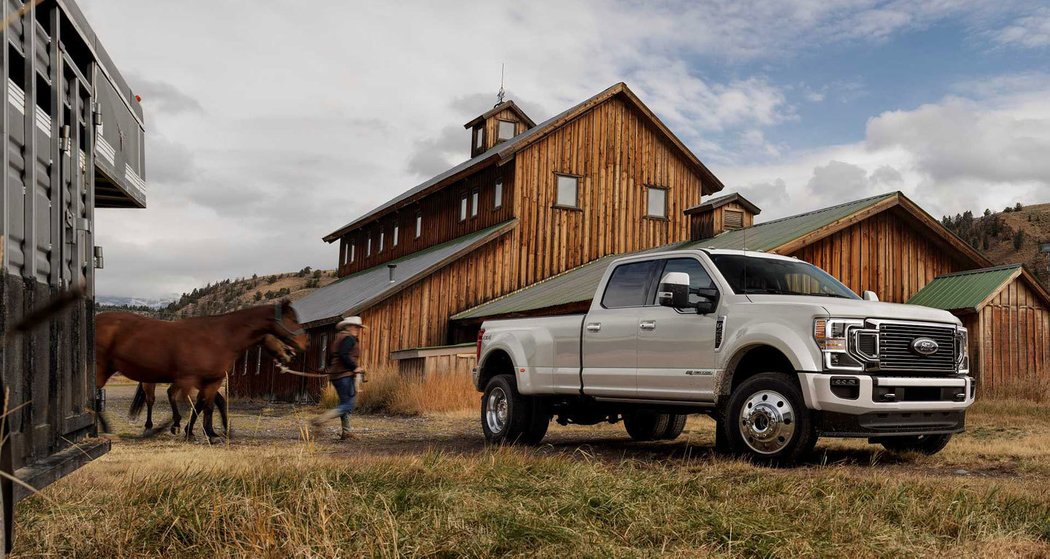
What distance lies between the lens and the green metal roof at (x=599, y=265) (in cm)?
2364

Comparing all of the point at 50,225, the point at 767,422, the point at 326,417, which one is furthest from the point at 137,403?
Answer: the point at 50,225

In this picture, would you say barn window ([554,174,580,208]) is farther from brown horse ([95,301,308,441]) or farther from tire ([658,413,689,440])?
brown horse ([95,301,308,441])

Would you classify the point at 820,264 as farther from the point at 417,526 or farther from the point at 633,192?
the point at 417,526

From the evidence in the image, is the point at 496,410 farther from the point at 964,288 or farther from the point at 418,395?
the point at 964,288

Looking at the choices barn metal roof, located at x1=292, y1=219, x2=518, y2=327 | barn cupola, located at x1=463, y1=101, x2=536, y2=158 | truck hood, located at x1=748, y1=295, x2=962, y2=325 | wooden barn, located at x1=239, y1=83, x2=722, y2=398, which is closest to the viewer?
truck hood, located at x1=748, y1=295, x2=962, y2=325

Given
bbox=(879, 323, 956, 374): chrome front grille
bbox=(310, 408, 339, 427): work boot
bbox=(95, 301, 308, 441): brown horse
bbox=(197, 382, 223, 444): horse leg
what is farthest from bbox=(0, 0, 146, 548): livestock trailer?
bbox=(879, 323, 956, 374): chrome front grille

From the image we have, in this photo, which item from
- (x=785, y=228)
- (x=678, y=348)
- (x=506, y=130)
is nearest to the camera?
(x=678, y=348)

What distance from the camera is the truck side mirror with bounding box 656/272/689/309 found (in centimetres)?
995

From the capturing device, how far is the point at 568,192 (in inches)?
1339

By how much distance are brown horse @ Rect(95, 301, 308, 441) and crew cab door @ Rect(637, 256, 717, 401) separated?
238 inches

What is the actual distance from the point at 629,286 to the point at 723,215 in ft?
58.6

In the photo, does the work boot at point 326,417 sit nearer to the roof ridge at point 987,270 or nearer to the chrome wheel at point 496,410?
the chrome wheel at point 496,410

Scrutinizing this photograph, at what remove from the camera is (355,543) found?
4934 millimetres

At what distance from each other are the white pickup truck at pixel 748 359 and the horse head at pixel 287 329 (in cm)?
318
